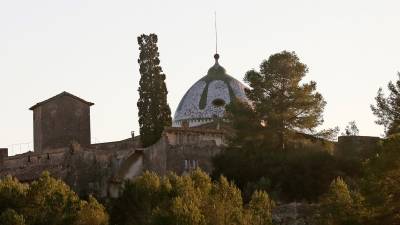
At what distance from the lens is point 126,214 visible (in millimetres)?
52375

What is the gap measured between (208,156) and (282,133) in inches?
147

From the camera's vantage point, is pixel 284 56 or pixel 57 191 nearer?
pixel 57 191

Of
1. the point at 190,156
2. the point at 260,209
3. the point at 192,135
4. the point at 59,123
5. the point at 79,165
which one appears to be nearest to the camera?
the point at 260,209

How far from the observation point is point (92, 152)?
200 ft

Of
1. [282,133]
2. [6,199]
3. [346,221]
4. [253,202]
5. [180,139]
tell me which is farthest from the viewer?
[180,139]

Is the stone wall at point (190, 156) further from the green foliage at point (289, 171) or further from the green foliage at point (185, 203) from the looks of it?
the green foliage at point (185, 203)

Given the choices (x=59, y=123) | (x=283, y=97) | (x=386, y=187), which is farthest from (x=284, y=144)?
(x=386, y=187)

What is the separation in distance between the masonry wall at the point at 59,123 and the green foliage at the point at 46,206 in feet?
36.7

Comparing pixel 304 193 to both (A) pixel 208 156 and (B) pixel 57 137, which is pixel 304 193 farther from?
(B) pixel 57 137

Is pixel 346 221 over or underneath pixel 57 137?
underneath

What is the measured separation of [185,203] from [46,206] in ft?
21.2

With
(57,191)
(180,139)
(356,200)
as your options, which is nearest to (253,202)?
(356,200)

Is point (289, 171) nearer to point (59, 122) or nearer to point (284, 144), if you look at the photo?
point (284, 144)

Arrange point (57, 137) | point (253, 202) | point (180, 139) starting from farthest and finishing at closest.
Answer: point (57, 137)
point (180, 139)
point (253, 202)
